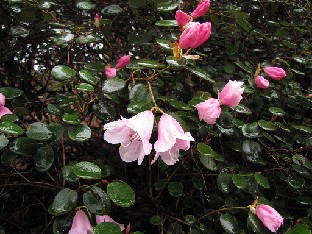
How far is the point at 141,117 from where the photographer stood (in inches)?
38.4

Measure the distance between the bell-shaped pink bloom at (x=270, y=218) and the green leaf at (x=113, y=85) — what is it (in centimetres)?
57

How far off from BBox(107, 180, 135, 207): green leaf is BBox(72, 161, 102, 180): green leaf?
5 cm

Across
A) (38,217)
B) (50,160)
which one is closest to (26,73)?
(38,217)

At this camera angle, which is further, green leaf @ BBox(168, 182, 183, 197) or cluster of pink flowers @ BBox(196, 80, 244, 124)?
green leaf @ BBox(168, 182, 183, 197)

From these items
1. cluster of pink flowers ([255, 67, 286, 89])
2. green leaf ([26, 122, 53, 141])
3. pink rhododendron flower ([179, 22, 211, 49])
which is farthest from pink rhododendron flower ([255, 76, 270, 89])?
green leaf ([26, 122, 53, 141])

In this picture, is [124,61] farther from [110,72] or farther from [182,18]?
[182,18]

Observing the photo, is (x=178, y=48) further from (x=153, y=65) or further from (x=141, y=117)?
(x=141, y=117)

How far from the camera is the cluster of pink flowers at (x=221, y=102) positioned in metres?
1.07

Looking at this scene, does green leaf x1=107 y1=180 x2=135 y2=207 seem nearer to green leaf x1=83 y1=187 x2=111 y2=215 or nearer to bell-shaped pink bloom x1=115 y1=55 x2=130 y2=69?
green leaf x1=83 y1=187 x2=111 y2=215

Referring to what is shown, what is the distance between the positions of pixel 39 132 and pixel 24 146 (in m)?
0.07

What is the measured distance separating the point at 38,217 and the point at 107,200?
1.07 m

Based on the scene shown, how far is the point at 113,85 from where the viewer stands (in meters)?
1.14

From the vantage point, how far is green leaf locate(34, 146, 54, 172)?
1.05 m

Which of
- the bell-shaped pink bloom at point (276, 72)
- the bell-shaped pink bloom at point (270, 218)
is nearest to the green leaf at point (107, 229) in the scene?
the bell-shaped pink bloom at point (270, 218)
